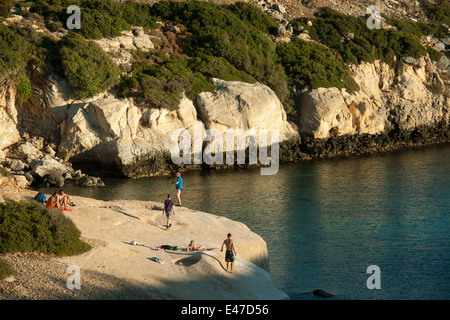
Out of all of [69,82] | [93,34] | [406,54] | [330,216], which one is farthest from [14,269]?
[406,54]

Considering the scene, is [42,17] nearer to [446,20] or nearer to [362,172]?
[362,172]

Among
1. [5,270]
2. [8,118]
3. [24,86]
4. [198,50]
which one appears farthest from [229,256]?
[198,50]

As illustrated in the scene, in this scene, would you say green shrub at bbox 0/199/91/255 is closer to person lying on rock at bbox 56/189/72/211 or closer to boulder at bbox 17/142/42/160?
person lying on rock at bbox 56/189/72/211

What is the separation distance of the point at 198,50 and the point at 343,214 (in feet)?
108

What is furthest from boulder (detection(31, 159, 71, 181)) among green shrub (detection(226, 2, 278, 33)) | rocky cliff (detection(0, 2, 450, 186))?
green shrub (detection(226, 2, 278, 33))

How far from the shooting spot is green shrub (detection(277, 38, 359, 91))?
60781 millimetres

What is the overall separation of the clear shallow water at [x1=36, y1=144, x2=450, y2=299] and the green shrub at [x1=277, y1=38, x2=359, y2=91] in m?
11.9

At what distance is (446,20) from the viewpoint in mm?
87000

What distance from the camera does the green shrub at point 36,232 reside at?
18609 millimetres

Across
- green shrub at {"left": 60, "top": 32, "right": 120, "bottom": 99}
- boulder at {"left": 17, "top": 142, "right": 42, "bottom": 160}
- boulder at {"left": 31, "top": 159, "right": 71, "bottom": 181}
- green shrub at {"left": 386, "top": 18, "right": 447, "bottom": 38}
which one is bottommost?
boulder at {"left": 31, "top": 159, "right": 71, "bottom": 181}

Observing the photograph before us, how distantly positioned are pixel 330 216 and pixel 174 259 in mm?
14443

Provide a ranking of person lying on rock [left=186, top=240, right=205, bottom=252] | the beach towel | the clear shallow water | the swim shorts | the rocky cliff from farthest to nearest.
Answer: the rocky cliff → the clear shallow water → person lying on rock [left=186, top=240, right=205, bottom=252] → the swim shorts → the beach towel

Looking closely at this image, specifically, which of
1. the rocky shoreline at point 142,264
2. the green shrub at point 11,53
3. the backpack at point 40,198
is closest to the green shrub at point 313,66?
the green shrub at point 11,53

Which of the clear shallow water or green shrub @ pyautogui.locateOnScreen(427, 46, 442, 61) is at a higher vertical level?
green shrub @ pyautogui.locateOnScreen(427, 46, 442, 61)
